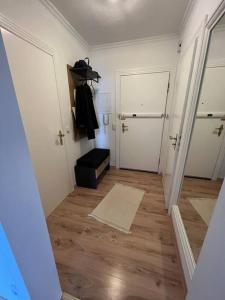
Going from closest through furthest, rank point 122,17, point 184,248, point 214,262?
1. point 214,262
2. point 184,248
3. point 122,17

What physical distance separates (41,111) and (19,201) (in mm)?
1256

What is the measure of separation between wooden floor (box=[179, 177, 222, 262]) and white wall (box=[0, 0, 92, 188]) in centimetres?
170

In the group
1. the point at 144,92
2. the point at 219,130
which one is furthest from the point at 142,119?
the point at 219,130

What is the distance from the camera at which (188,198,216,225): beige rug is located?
3.75ft

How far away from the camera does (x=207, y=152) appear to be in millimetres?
1418

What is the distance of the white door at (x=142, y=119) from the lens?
241cm

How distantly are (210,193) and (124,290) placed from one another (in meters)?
1.08

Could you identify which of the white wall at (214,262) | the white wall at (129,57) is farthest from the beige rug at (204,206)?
the white wall at (129,57)

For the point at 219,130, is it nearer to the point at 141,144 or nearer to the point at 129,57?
the point at 141,144

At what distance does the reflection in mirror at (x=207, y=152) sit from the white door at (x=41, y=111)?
5.43ft

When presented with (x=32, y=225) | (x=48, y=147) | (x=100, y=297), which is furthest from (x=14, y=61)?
(x=100, y=297)

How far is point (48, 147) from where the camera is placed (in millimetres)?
1737

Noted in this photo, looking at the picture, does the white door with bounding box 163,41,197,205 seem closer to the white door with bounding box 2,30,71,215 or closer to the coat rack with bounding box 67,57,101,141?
the coat rack with bounding box 67,57,101,141

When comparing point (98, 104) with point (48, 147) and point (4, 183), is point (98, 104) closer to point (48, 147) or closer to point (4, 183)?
point (48, 147)
